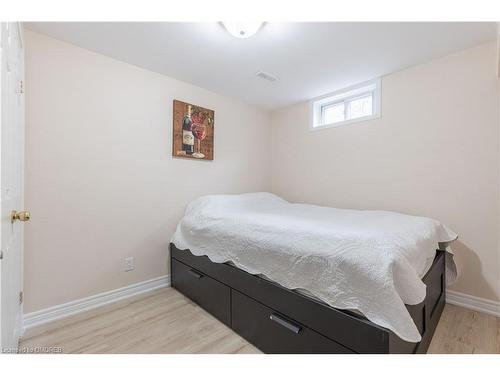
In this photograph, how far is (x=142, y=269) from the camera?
2.24 m

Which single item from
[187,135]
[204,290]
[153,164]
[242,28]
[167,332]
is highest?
[242,28]

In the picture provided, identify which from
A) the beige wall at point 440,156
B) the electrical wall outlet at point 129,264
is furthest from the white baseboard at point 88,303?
the beige wall at point 440,156

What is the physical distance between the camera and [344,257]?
111cm

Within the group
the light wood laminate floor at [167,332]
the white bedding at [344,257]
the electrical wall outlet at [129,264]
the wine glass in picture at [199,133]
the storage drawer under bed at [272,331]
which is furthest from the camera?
the wine glass in picture at [199,133]

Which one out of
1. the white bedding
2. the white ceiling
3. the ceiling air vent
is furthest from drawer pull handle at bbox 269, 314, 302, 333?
the ceiling air vent

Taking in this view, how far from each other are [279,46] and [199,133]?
1.25m

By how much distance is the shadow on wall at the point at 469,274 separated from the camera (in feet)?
6.18

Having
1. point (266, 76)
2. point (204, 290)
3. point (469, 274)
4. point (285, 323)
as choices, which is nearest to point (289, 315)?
point (285, 323)

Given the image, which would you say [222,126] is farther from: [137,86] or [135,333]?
[135,333]

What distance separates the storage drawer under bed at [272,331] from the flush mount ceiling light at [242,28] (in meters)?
1.86

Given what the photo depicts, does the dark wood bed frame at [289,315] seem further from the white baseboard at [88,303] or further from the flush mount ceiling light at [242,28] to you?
the flush mount ceiling light at [242,28]

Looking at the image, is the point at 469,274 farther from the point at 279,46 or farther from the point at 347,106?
the point at 279,46

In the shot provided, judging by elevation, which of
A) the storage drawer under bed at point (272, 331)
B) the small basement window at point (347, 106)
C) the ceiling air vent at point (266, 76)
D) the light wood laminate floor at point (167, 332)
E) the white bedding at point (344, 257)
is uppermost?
the ceiling air vent at point (266, 76)

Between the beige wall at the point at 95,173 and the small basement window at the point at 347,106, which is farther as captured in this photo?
the small basement window at the point at 347,106
